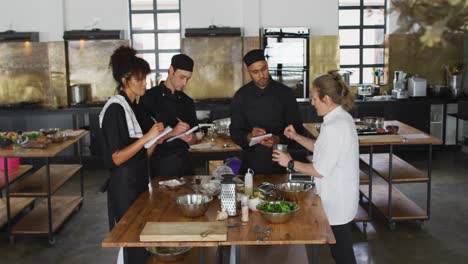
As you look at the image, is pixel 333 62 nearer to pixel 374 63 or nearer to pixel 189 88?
pixel 374 63

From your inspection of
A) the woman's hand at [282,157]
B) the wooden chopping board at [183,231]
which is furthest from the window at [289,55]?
the wooden chopping board at [183,231]

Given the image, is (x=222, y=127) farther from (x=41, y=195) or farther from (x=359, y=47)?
(x=359, y=47)

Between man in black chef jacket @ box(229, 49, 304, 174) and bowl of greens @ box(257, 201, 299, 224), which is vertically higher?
man in black chef jacket @ box(229, 49, 304, 174)

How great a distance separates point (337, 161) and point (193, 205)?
0.94m

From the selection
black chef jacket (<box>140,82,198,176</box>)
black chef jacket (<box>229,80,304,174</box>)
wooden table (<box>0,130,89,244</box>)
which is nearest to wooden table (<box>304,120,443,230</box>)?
black chef jacket (<box>229,80,304,174</box>)

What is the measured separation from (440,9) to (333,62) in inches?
366

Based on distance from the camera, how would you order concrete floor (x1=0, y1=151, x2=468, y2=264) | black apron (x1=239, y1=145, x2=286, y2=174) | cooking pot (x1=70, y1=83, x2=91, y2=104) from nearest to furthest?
black apron (x1=239, y1=145, x2=286, y2=174) → concrete floor (x1=0, y1=151, x2=468, y2=264) → cooking pot (x1=70, y1=83, x2=91, y2=104)

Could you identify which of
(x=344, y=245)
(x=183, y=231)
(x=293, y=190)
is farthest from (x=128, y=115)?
(x=344, y=245)

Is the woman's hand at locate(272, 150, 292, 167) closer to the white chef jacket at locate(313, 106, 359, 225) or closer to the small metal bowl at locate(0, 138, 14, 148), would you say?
the white chef jacket at locate(313, 106, 359, 225)

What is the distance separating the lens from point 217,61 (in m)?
9.72

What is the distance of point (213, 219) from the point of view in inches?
130

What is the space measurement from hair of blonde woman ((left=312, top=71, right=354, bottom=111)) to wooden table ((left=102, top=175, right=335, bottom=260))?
2.23 ft

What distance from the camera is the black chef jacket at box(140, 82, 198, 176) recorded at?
4.42 m

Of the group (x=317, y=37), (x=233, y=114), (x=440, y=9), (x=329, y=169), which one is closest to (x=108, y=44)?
(x=317, y=37)
